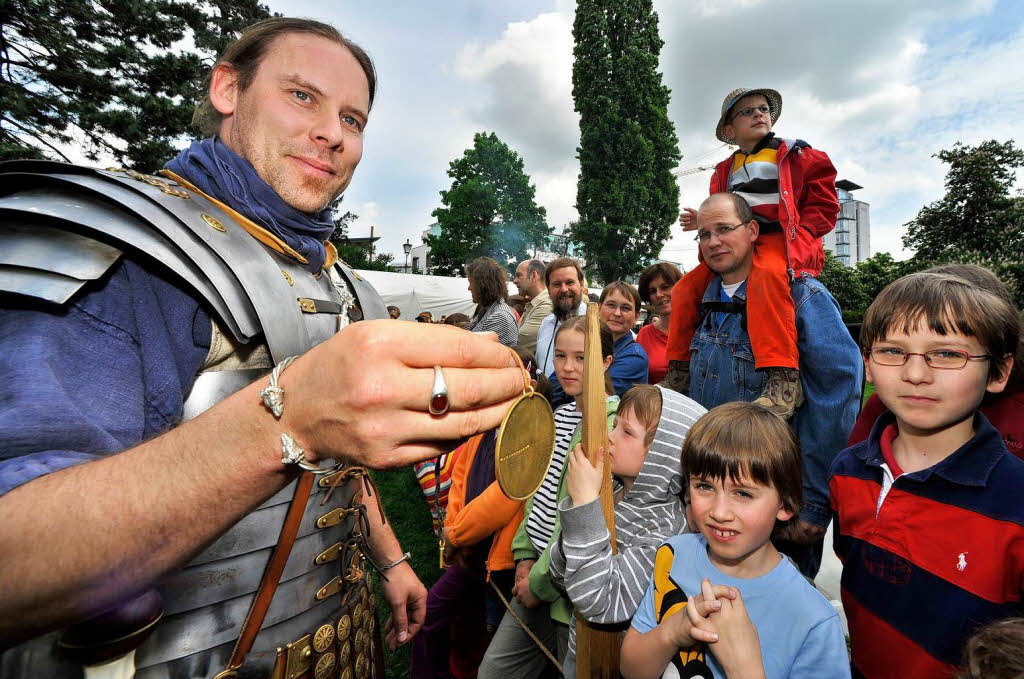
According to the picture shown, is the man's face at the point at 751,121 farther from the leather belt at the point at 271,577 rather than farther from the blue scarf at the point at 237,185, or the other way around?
the leather belt at the point at 271,577

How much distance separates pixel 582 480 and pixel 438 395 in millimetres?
1289

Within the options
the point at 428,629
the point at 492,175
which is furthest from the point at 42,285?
the point at 492,175

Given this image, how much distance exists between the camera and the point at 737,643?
4.99ft

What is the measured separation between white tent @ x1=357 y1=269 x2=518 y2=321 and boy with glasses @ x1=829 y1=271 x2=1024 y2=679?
14299 millimetres

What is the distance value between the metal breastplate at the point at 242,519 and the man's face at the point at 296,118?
26 centimetres

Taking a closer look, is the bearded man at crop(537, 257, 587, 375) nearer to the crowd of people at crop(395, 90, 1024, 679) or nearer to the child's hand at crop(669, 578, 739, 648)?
the crowd of people at crop(395, 90, 1024, 679)

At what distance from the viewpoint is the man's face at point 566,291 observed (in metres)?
5.12

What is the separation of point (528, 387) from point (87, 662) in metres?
1.02

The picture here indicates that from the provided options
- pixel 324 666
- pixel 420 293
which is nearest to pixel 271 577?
pixel 324 666

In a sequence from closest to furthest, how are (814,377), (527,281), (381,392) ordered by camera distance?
(381,392)
(814,377)
(527,281)

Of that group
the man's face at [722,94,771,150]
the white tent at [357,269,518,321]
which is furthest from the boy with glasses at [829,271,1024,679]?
the white tent at [357,269,518,321]

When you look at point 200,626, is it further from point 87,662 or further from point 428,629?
point 428,629

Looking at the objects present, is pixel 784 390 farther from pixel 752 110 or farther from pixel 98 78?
pixel 98 78

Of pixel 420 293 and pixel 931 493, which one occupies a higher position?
pixel 420 293
